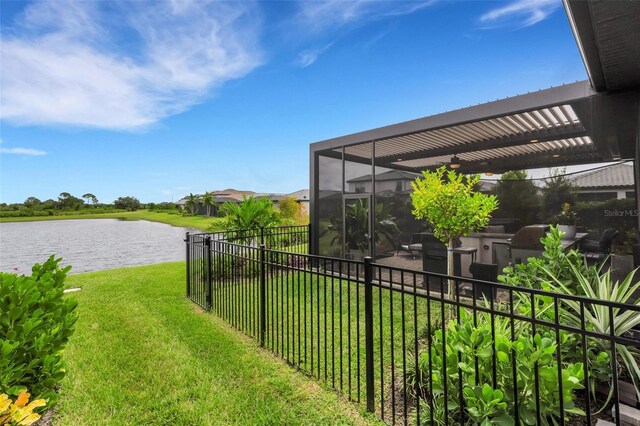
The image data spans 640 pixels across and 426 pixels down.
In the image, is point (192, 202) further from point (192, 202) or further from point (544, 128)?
point (544, 128)

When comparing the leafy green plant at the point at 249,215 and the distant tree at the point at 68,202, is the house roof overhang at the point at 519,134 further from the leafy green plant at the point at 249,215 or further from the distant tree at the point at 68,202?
the distant tree at the point at 68,202

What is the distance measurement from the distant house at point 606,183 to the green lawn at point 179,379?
4914 millimetres

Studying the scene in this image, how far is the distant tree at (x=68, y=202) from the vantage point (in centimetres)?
5281

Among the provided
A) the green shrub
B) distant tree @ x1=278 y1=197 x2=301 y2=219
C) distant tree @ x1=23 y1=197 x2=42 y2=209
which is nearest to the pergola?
the green shrub

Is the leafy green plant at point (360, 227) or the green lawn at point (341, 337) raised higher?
the leafy green plant at point (360, 227)

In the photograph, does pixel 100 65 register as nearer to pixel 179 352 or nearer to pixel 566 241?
pixel 179 352

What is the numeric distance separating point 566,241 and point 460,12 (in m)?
6.26

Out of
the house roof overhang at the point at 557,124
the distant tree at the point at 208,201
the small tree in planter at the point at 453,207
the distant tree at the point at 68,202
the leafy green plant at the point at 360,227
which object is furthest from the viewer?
the distant tree at the point at 208,201

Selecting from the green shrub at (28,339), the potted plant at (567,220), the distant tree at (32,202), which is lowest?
the green shrub at (28,339)

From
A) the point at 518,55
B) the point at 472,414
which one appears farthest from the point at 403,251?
the point at 518,55

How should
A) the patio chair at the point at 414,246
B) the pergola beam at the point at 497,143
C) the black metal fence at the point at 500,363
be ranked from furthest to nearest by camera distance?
the patio chair at the point at 414,246
the pergola beam at the point at 497,143
the black metal fence at the point at 500,363

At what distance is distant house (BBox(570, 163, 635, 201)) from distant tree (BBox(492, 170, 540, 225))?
62cm

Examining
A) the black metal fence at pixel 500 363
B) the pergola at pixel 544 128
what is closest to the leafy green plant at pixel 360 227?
the pergola at pixel 544 128

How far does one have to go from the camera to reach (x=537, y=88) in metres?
4.82
